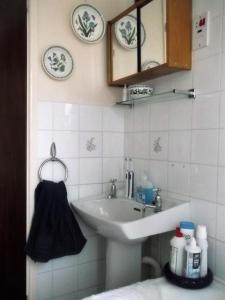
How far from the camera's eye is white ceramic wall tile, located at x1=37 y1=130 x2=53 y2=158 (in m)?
1.62

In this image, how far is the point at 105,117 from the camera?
1839mm

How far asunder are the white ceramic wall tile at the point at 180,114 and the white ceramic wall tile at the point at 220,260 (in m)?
0.57

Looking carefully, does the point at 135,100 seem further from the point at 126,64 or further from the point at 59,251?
the point at 59,251

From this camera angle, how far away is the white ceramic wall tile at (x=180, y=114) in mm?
1434

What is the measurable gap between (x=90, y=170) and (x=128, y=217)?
38 cm

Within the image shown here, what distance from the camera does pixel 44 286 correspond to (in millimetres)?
1661

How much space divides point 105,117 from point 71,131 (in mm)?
254

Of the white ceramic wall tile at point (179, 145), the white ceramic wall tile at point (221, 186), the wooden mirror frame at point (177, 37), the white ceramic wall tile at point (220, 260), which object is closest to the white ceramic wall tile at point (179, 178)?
the white ceramic wall tile at point (179, 145)

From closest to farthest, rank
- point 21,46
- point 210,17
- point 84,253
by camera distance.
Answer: point 210,17, point 21,46, point 84,253

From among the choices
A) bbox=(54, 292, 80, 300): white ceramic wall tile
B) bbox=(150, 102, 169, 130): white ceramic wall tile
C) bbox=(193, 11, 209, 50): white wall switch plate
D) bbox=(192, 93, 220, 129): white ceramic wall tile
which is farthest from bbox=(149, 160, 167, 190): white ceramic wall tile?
bbox=(54, 292, 80, 300): white ceramic wall tile

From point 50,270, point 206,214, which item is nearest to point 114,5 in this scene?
point 206,214

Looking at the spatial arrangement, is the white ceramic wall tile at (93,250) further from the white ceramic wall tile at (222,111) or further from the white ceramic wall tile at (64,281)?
the white ceramic wall tile at (222,111)

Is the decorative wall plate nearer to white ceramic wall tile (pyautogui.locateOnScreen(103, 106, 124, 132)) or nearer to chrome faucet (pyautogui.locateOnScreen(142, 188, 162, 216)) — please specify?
white ceramic wall tile (pyautogui.locateOnScreen(103, 106, 124, 132))

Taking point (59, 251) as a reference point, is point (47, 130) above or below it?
above
